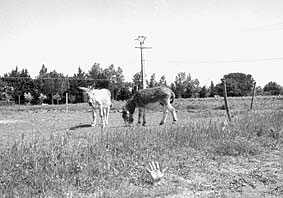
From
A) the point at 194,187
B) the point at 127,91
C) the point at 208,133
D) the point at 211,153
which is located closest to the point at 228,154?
the point at 211,153

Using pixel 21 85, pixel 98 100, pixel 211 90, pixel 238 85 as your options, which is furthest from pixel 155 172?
pixel 238 85

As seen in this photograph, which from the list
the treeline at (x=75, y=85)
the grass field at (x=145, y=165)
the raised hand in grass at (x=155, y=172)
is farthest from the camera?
the treeline at (x=75, y=85)

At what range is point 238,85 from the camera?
10025cm

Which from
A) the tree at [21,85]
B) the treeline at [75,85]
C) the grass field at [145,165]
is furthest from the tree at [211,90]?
the grass field at [145,165]

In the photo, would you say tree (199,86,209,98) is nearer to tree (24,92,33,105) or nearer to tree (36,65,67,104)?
tree (36,65,67,104)

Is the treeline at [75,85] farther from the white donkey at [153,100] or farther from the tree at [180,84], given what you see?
the white donkey at [153,100]

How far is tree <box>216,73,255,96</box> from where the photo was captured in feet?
300

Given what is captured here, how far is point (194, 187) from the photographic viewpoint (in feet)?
20.8

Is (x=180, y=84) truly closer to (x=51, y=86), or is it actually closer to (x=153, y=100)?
(x=51, y=86)

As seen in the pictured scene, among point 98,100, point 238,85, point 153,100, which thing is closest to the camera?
point 153,100

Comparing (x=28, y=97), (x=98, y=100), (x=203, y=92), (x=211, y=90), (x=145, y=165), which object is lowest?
(x=145, y=165)

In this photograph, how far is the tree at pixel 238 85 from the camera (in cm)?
9151

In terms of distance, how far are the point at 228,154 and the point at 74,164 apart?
15.0 ft

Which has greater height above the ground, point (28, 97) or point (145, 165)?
point (28, 97)
